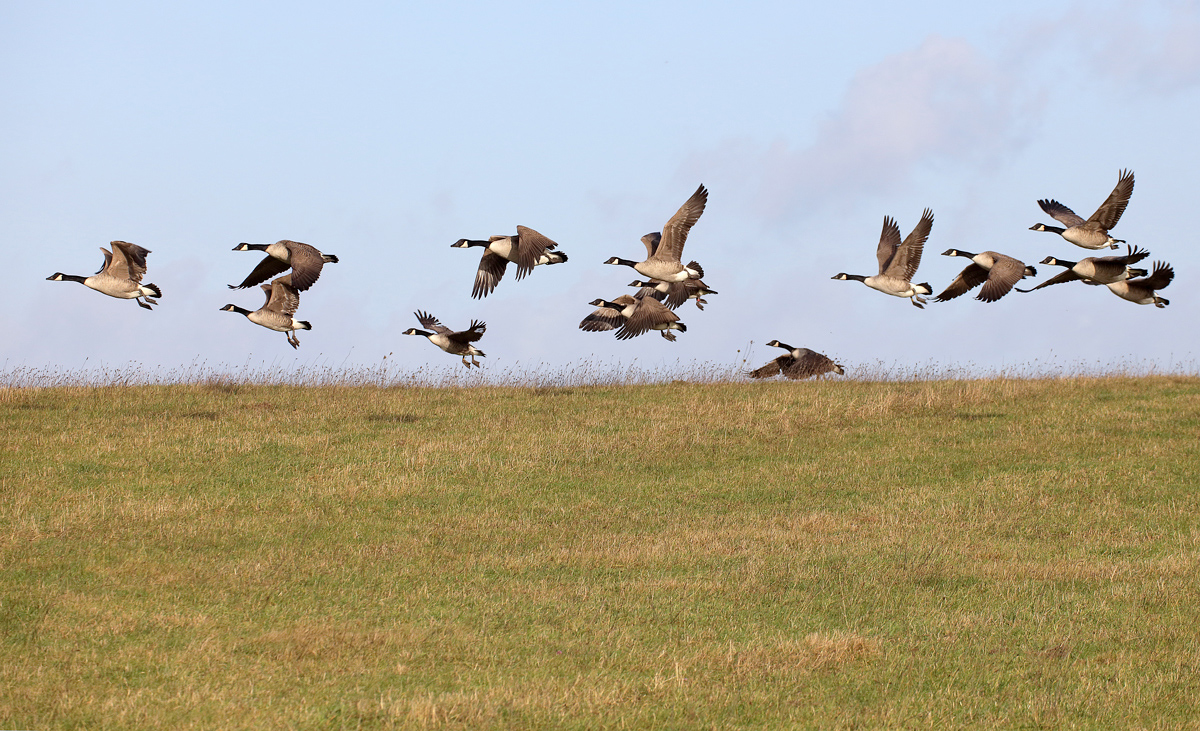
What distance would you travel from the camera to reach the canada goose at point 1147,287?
23.9m

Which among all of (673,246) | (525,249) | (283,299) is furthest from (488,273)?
(283,299)

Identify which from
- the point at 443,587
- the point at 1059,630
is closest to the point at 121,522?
the point at 443,587

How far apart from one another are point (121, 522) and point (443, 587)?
17.4ft

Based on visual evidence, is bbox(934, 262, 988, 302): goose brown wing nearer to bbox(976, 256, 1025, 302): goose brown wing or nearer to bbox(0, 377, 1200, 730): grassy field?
bbox(976, 256, 1025, 302): goose brown wing

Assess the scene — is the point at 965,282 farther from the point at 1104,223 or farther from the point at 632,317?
the point at 632,317

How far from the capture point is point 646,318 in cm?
2428

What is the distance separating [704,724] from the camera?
8820 millimetres

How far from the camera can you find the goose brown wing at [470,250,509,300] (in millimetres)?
21594

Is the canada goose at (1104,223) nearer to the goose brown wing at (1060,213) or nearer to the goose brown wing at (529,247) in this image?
the goose brown wing at (1060,213)

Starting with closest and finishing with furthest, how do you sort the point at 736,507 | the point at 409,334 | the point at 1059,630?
the point at 1059,630 → the point at 736,507 → the point at 409,334

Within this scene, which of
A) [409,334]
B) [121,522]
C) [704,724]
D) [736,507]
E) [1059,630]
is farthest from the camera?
[409,334]

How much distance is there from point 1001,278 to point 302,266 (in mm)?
13509

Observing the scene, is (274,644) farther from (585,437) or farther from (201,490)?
(585,437)

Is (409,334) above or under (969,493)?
above
